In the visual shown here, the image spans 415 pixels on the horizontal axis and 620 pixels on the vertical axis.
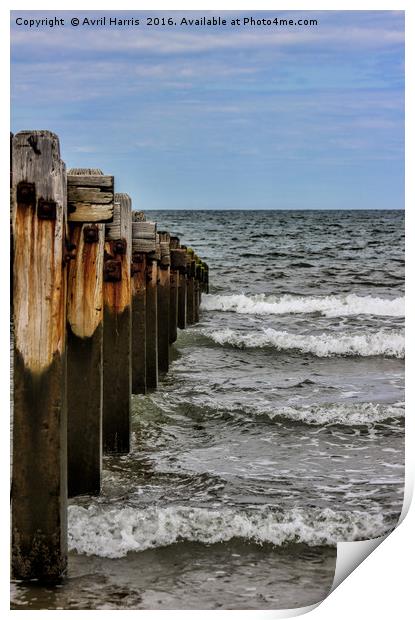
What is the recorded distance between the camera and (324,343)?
1308 cm

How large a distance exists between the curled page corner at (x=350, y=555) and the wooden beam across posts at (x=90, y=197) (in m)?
2.03

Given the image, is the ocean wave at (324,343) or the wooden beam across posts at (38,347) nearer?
the wooden beam across posts at (38,347)

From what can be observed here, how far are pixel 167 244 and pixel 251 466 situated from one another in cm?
430

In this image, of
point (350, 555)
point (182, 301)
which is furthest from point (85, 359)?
point (182, 301)

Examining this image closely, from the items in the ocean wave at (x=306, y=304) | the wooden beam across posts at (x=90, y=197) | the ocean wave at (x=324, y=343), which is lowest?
the ocean wave at (x=324, y=343)

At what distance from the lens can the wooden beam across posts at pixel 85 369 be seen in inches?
199

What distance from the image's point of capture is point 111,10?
4.87 metres

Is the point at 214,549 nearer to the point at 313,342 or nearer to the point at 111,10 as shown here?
the point at 111,10

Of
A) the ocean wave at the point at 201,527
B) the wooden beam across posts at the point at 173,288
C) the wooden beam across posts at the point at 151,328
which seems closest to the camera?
the ocean wave at the point at 201,527

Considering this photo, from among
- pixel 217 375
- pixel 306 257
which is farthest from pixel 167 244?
pixel 306 257

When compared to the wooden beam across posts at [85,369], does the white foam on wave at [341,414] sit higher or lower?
lower

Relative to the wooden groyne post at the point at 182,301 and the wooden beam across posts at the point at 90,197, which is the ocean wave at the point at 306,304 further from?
the wooden beam across posts at the point at 90,197

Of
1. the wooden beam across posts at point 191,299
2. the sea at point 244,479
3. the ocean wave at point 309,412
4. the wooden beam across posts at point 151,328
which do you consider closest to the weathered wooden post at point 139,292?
the sea at point 244,479

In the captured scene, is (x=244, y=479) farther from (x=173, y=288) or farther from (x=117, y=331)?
(x=173, y=288)
